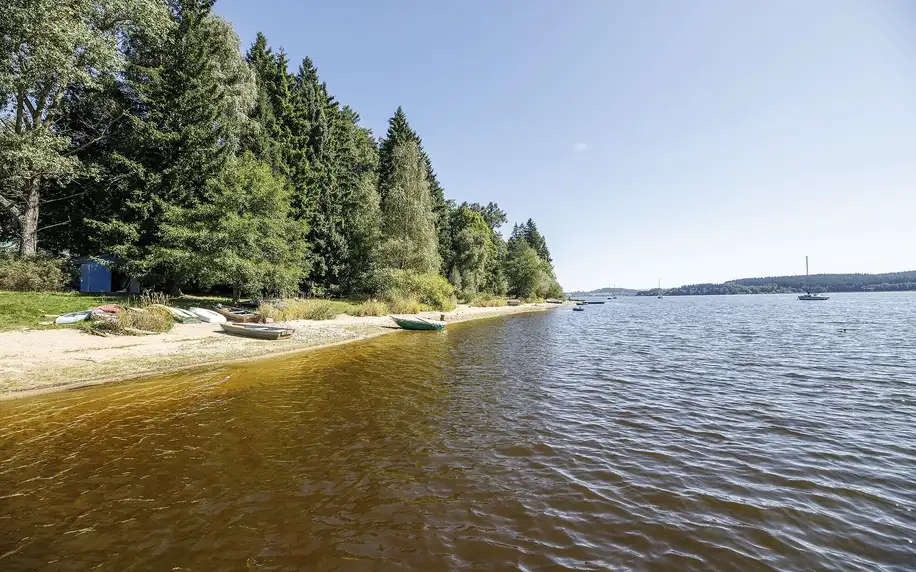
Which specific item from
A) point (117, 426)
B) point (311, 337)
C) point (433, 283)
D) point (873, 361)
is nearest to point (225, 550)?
point (117, 426)

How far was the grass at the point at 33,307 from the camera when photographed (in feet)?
53.9

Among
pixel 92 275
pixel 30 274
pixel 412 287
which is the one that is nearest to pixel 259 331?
pixel 30 274

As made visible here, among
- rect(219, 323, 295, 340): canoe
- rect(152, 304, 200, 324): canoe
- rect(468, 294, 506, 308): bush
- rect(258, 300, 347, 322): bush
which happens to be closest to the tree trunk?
rect(152, 304, 200, 324): canoe

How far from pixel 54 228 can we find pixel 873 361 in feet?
180

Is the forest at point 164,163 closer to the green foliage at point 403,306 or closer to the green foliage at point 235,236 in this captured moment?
the green foliage at point 235,236

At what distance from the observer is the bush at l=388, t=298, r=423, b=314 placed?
36406mm

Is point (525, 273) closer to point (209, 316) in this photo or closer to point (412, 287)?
point (412, 287)

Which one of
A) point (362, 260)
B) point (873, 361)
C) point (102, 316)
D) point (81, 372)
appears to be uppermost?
point (362, 260)

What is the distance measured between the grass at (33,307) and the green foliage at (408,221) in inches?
907

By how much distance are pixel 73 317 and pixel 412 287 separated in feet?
83.3

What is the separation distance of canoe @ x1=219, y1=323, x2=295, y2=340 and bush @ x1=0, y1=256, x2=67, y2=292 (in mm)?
15314

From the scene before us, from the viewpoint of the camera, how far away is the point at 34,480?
615cm

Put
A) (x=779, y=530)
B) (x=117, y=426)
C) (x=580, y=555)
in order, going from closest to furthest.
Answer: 1. (x=580, y=555)
2. (x=779, y=530)
3. (x=117, y=426)

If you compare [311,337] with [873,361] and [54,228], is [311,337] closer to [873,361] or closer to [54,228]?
[873,361]
